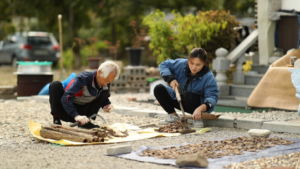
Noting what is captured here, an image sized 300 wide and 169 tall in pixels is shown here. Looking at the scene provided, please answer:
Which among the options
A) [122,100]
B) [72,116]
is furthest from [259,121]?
[122,100]

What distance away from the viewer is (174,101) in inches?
251

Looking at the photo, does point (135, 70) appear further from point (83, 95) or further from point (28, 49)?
point (28, 49)

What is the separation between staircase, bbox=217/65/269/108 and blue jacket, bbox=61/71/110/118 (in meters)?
3.63

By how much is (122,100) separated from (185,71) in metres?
3.75

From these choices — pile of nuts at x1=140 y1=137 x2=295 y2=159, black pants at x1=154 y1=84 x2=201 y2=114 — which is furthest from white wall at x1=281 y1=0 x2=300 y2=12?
pile of nuts at x1=140 y1=137 x2=295 y2=159

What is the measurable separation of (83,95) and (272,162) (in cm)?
264

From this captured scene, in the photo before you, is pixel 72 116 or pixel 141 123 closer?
pixel 72 116

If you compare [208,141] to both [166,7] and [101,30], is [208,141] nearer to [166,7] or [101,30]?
[166,7]

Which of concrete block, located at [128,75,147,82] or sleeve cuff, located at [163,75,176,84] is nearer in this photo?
sleeve cuff, located at [163,75,176,84]

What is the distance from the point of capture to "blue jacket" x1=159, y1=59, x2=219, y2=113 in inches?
238

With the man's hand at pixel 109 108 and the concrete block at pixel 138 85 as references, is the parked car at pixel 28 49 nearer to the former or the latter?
the concrete block at pixel 138 85

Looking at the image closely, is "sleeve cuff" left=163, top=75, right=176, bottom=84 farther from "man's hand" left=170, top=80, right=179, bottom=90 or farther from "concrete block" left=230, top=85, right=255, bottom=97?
"concrete block" left=230, top=85, right=255, bottom=97

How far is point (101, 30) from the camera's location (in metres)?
26.8

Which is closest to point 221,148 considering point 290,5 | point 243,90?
point 243,90
